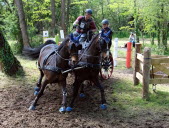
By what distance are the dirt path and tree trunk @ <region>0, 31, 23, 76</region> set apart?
6.08 feet

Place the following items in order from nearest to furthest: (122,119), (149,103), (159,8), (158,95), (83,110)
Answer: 1. (122,119)
2. (83,110)
3. (149,103)
4. (158,95)
5. (159,8)

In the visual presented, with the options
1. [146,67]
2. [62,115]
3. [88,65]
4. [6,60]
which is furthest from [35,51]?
[146,67]

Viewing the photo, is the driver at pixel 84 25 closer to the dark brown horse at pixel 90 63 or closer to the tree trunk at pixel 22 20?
the dark brown horse at pixel 90 63

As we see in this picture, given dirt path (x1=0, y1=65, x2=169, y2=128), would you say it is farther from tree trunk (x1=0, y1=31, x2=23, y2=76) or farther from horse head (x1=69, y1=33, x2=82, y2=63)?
tree trunk (x1=0, y1=31, x2=23, y2=76)

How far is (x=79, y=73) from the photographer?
5.83 metres

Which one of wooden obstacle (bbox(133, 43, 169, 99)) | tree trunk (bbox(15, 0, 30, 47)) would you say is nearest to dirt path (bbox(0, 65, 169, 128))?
wooden obstacle (bbox(133, 43, 169, 99))

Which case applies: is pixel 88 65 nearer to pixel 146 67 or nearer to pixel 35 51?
pixel 146 67

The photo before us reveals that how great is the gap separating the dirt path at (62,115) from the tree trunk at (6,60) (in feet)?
6.08

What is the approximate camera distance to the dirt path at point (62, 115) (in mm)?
Answer: 4727

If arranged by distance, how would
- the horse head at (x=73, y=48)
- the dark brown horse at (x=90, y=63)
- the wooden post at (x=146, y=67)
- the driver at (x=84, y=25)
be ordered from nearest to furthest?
the horse head at (x=73, y=48)
the dark brown horse at (x=90, y=63)
the wooden post at (x=146, y=67)
the driver at (x=84, y=25)

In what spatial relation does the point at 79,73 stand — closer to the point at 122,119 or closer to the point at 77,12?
the point at 122,119

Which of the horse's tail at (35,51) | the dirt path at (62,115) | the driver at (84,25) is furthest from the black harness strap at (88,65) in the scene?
the horse's tail at (35,51)

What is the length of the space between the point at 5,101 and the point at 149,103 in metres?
4.30

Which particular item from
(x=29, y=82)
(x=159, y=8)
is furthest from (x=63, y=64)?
(x=159, y=8)
